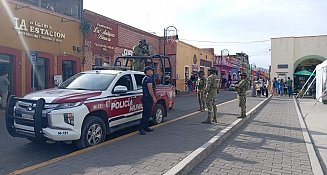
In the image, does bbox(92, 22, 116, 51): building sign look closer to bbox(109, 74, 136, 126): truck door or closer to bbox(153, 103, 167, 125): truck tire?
bbox(153, 103, 167, 125): truck tire

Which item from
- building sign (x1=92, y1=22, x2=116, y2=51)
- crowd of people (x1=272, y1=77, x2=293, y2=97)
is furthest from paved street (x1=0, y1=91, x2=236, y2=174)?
crowd of people (x1=272, y1=77, x2=293, y2=97)

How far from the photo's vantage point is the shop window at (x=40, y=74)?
14922mm

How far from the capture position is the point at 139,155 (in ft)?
18.9

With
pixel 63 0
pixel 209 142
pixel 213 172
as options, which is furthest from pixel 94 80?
pixel 63 0

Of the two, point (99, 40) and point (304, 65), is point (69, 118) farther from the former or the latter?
point (304, 65)

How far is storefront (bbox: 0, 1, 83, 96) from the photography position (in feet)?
44.1

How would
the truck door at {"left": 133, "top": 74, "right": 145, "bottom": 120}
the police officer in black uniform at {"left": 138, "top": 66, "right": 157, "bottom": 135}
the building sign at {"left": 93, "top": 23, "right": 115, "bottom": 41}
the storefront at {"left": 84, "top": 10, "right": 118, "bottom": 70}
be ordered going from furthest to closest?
the building sign at {"left": 93, "top": 23, "right": 115, "bottom": 41} < the storefront at {"left": 84, "top": 10, "right": 118, "bottom": 70} < the truck door at {"left": 133, "top": 74, "right": 145, "bottom": 120} < the police officer in black uniform at {"left": 138, "top": 66, "right": 157, "bottom": 135}

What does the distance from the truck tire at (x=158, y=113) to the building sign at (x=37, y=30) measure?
810 centimetres

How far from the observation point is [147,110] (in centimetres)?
785

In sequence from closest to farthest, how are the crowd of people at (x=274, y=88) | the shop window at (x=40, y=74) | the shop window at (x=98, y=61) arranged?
1. the shop window at (x=40, y=74)
2. the shop window at (x=98, y=61)
3. the crowd of people at (x=274, y=88)

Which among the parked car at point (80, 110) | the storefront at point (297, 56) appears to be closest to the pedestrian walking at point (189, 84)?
the storefront at point (297, 56)

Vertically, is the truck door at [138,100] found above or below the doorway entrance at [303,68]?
below

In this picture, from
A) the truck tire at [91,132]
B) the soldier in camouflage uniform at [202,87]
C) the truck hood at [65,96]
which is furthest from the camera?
the soldier in camouflage uniform at [202,87]

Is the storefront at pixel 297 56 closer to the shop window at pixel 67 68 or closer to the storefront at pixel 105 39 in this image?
the storefront at pixel 105 39
